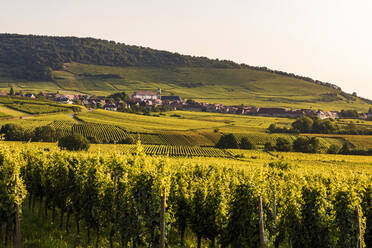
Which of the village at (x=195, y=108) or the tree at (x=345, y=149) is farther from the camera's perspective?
the village at (x=195, y=108)

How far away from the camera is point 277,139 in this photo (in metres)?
92.7

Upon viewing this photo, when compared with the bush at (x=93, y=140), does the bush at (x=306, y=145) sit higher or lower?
higher

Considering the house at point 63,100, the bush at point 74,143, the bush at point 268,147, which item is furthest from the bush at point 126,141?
the house at point 63,100

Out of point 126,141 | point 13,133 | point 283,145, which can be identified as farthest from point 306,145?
point 13,133

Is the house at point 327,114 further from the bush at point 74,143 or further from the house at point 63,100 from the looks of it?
the house at point 63,100

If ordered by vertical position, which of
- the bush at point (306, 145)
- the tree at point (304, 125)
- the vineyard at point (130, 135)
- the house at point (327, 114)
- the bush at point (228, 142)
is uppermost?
the house at point (327, 114)

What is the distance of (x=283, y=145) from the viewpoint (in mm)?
88000

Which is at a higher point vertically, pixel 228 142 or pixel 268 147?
pixel 268 147

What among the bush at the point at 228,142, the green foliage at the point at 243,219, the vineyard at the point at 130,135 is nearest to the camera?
the green foliage at the point at 243,219

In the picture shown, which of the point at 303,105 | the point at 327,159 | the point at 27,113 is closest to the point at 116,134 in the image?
the point at 27,113

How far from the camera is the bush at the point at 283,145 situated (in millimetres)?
87375

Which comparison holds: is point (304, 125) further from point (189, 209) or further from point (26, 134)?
point (189, 209)

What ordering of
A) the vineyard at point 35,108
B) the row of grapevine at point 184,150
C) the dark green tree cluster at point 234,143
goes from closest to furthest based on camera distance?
the row of grapevine at point 184,150
the dark green tree cluster at point 234,143
the vineyard at point 35,108

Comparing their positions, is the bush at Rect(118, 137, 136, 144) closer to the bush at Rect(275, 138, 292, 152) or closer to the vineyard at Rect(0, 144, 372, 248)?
the bush at Rect(275, 138, 292, 152)
